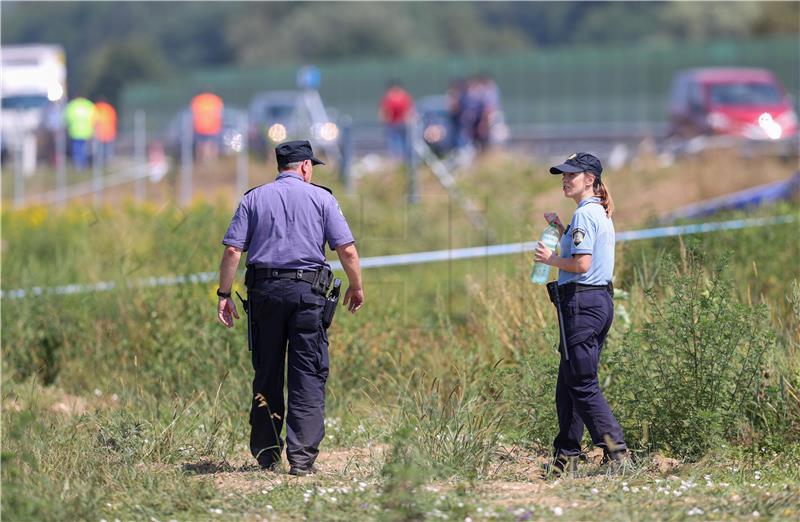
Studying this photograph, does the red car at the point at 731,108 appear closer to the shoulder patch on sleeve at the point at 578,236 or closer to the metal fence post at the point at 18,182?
the metal fence post at the point at 18,182

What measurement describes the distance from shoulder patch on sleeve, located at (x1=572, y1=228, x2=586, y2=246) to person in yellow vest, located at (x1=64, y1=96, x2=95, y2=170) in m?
20.0

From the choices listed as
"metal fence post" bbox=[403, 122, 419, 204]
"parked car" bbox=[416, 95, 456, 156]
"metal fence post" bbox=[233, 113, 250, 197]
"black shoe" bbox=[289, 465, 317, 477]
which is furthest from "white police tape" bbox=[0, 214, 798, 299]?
"parked car" bbox=[416, 95, 456, 156]

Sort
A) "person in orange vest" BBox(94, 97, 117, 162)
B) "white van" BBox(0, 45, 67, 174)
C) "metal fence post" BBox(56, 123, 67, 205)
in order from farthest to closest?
1. "white van" BBox(0, 45, 67, 174)
2. "person in orange vest" BBox(94, 97, 117, 162)
3. "metal fence post" BBox(56, 123, 67, 205)

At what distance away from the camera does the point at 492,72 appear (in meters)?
43.8

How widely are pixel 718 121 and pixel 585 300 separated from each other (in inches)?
700

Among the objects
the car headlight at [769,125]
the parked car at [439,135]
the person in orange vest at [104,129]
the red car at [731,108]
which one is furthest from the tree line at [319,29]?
the person in orange vest at [104,129]

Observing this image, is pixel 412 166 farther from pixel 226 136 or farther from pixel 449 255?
pixel 449 255

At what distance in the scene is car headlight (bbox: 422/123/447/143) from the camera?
23656mm

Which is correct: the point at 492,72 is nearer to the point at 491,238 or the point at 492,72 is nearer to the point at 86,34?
the point at 491,238

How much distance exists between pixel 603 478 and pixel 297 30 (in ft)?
256

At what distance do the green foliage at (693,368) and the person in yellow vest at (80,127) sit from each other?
1961 centimetres

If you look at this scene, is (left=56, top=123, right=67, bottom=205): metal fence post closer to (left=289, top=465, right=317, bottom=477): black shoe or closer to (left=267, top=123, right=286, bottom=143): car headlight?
(left=267, top=123, right=286, bottom=143): car headlight

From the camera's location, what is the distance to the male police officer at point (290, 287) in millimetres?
6984

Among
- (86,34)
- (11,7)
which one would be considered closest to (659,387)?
(86,34)
